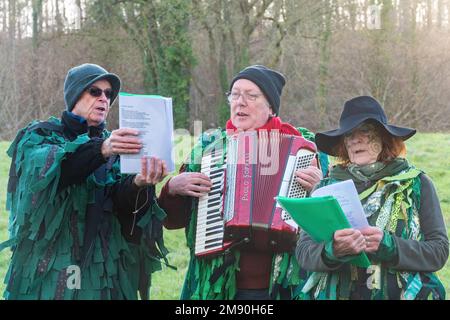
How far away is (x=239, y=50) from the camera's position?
16.6 meters

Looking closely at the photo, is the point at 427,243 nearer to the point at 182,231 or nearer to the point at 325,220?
the point at 325,220

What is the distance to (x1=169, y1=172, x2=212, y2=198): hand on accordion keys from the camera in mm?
3164

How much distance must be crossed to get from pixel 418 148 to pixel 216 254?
7714 mm

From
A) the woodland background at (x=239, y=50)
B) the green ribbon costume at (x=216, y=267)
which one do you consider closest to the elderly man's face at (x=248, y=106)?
the green ribbon costume at (x=216, y=267)

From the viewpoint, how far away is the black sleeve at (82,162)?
292 centimetres

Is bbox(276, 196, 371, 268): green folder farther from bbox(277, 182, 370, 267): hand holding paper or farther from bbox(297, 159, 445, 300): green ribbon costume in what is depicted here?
bbox(297, 159, 445, 300): green ribbon costume

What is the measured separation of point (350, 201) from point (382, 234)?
20 centimetres

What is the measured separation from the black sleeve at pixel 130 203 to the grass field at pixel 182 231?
2438mm

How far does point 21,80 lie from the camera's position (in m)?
15.8

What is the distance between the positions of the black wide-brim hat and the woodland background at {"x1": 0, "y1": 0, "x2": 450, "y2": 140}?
12.1m

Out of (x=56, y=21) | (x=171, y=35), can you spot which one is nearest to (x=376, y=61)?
(x=171, y=35)

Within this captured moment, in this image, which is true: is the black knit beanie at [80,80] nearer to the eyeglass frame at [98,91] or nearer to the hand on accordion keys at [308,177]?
the eyeglass frame at [98,91]

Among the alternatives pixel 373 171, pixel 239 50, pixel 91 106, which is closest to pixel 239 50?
pixel 239 50
